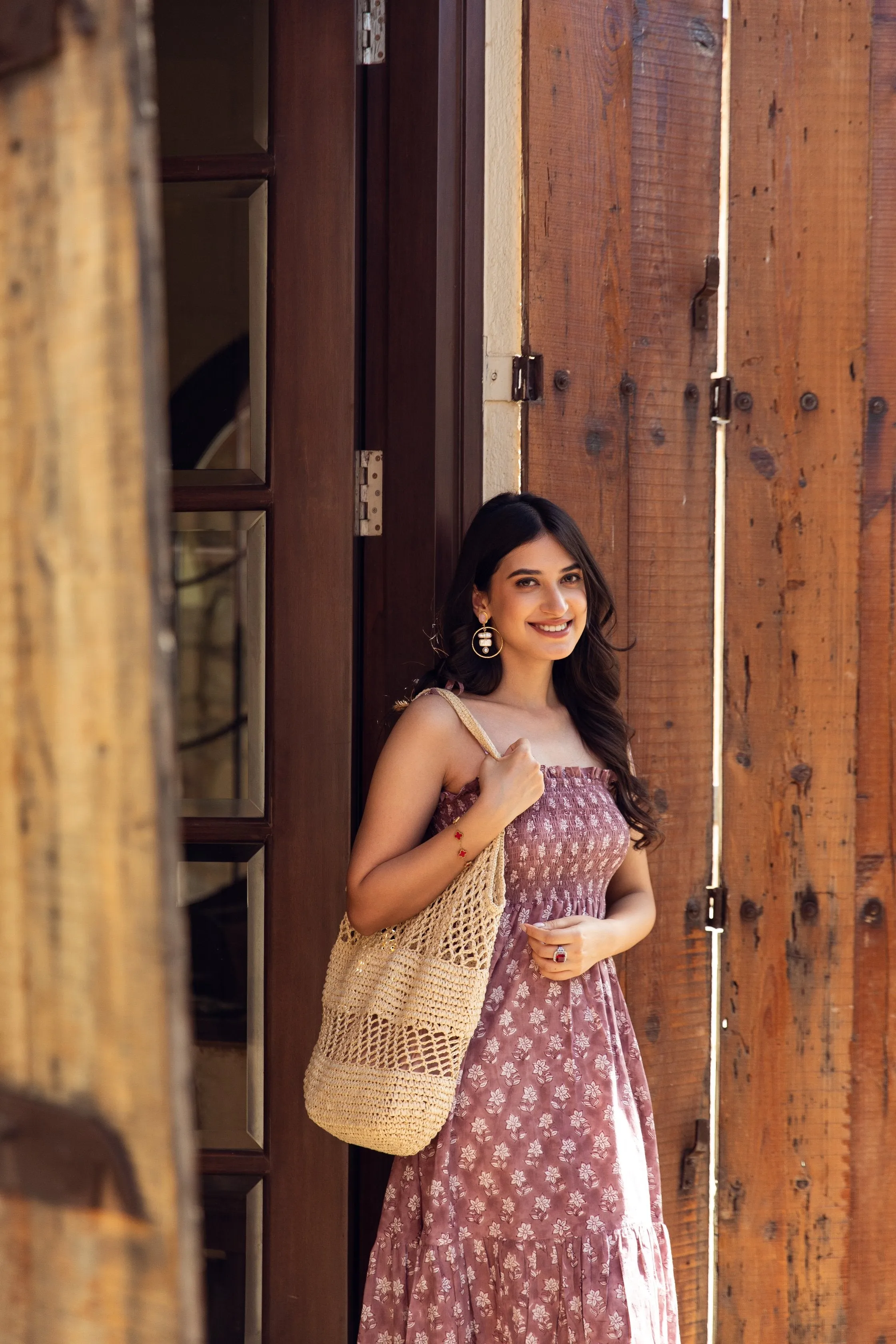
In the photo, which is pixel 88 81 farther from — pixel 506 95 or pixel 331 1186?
pixel 331 1186

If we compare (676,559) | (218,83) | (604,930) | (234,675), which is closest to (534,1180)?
(604,930)

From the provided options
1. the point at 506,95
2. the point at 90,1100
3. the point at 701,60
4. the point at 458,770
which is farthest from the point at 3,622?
the point at 701,60

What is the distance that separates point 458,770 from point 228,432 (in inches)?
29.8

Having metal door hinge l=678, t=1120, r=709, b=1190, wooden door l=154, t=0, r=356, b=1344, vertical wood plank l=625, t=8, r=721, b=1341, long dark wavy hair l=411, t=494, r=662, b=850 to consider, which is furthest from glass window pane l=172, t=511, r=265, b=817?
metal door hinge l=678, t=1120, r=709, b=1190

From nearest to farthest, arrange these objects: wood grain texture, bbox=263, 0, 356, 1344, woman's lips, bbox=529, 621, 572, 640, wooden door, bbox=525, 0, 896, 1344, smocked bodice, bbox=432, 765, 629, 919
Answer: smocked bodice, bbox=432, 765, 629, 919, woman's lips, bbox=529, 621, 572, 640, wood grain texture, bbox=263, 0, 356, 1344, wooden door, bbox=525, 0, 896, 1344

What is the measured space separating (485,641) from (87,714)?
4.66ft

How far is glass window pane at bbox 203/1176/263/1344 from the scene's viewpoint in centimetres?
224

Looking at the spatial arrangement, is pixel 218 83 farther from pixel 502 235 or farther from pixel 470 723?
pixel 470 723

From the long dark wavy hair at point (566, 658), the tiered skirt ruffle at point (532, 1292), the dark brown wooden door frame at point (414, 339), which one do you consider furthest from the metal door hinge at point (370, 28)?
the tiered skirt ruffle at point (532, 1292)

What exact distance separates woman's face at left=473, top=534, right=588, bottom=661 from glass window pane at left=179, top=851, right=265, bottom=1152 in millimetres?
600

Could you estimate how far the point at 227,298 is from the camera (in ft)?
7.63

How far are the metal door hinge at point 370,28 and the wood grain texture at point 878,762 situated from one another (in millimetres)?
874

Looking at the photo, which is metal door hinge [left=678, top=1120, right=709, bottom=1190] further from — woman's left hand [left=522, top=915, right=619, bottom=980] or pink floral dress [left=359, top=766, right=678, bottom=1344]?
woman's left hand [left=522, top=915, right=619, bottom=980]

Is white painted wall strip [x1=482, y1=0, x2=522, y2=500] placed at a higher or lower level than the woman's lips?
higher
